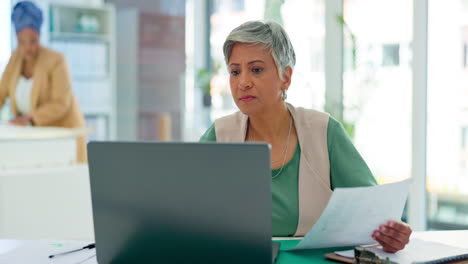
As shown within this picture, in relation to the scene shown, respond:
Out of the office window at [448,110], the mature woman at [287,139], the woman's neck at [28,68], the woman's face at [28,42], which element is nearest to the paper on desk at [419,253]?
the mature woman at [287,139]

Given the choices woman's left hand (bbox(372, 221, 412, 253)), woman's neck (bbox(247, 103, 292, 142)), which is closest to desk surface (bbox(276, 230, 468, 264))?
woman's left hand (bbox(372, 221, 412, 253))

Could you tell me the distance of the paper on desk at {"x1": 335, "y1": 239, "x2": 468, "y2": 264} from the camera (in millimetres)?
1420

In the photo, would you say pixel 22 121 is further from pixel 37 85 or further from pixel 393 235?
pixel 393 235

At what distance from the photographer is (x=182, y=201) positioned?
3.88ft

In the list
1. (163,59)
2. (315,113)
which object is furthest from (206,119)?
(315,113)

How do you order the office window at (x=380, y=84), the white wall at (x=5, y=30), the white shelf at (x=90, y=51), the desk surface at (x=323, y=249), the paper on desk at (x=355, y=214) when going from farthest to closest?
the white shelf at (x=90, y=51) → the white wall at (x=5, y=30) → the office window at (x=380, y=84) → the desk surface at (x=323, y=249) → the paper on desk at (x=355, y=214)

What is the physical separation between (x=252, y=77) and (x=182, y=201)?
2.53ft

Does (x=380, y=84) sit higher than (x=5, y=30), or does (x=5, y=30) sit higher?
(x=5, y=30)

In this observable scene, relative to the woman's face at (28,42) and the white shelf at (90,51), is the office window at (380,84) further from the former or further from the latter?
the white shelf at (90,51)

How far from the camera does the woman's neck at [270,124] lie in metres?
2.00

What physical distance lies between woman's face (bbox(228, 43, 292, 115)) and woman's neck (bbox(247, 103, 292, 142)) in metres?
0.08

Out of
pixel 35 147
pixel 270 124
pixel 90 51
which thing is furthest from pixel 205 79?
pixel 270 124

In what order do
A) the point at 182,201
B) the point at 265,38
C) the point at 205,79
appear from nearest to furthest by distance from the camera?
the point at 182,201
the point at 265,38
the point at 205,79

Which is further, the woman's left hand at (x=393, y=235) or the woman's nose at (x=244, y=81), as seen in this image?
the woman's nose at (x=244, y=81)
